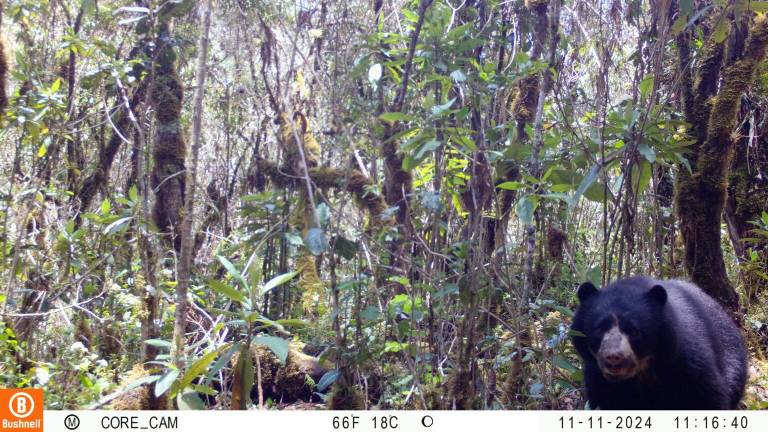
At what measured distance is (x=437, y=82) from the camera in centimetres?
436

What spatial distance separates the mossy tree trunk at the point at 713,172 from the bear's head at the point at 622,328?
1.47 metres

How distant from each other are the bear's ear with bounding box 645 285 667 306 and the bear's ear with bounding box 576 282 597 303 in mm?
279

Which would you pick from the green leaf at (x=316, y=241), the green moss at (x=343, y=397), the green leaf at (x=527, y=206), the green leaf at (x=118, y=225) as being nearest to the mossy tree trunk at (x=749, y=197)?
the green leaf at (x=527, y=206)

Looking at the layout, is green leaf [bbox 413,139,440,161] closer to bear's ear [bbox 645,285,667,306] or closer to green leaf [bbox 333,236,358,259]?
green leaf [bbox 333,236,358,259]

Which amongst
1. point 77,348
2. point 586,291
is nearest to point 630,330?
point 586,291

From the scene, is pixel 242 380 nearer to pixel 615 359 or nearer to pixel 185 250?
pixel 185 250

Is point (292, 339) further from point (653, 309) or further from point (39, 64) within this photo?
point (39, 64)

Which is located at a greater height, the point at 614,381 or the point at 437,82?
the point at 437,82

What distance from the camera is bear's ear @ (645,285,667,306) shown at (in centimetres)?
313

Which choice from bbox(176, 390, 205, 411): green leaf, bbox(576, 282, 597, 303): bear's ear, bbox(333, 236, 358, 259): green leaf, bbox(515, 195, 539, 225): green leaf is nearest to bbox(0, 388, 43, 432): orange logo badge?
bbox(176, 390, 205, 411): green leaf

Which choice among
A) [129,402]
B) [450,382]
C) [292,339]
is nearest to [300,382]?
[292,339]

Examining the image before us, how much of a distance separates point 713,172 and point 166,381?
3.84 metres
